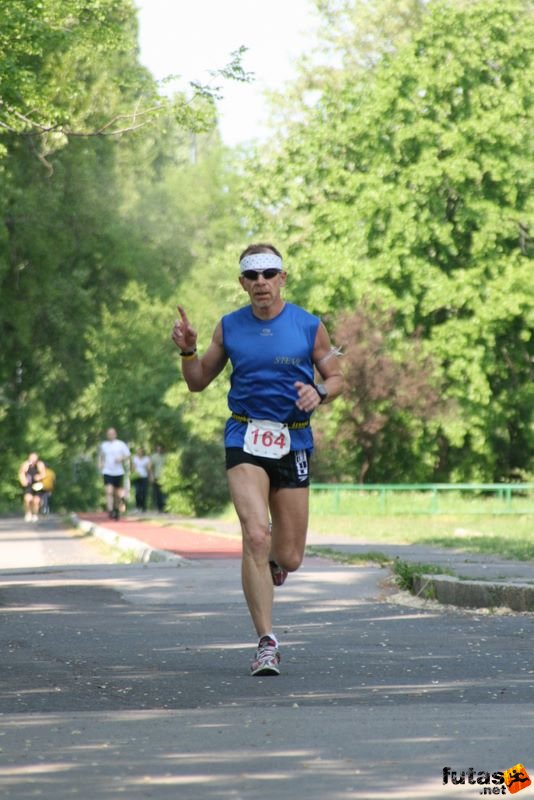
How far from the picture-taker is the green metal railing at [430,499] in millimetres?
37969

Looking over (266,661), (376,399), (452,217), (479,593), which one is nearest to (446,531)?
(376,399)

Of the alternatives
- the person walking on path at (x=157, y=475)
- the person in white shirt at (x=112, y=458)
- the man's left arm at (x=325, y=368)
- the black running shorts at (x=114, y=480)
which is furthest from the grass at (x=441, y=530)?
the man's left arm at (x=325, y=368)

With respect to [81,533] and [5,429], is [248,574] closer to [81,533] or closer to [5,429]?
[81,533]

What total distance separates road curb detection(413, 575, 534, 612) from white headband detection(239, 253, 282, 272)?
14.0 feet

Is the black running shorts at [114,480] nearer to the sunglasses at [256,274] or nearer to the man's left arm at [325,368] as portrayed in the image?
the man's left arm at [325,368]

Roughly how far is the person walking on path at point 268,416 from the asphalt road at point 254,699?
24.4 inches

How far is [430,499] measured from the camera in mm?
38562

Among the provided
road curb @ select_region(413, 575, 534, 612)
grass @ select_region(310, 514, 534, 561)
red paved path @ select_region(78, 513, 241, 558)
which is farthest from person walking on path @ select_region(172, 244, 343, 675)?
red paved path @ select_region(78, 513, 241, 558)

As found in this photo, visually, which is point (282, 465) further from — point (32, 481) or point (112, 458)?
point (32, 481)

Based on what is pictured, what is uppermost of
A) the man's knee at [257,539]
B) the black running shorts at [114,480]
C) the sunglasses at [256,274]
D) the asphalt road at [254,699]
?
the sunglasses at [256,274]

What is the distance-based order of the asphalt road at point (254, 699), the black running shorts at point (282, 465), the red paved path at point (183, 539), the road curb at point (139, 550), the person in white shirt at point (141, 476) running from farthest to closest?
the person in white shirt at point (141, 476)
the red paved path at point (183, 539)
the road curb at point (139, 550)
the black running shorts at point (282, 465)
the asphalt road at point (254, 699)

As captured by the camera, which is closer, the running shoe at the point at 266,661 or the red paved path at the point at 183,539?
the running shoe at the point at 266,661

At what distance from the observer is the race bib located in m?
9.23

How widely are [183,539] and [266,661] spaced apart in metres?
18.3
